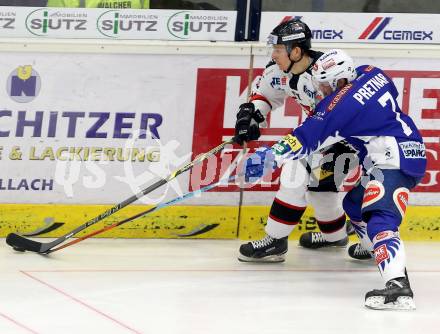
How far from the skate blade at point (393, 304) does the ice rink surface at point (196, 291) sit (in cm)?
3

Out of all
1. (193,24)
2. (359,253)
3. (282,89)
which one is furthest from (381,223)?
(193,24)

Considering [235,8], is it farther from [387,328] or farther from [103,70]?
[387,328]

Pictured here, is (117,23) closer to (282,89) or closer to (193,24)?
(193,24)

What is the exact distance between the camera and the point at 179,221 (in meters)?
6.68

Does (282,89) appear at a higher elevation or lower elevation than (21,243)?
higher

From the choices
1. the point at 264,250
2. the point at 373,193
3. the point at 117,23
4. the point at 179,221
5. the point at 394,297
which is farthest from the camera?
the point at 179,221

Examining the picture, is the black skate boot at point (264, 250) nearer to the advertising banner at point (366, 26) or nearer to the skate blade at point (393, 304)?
the skate blade at point (393, 304)

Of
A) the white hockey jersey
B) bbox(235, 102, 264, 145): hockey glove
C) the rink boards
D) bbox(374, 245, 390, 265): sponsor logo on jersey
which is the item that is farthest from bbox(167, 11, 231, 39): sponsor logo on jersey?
bbox(374, 245, 390, 265): sponsor logo on jersey

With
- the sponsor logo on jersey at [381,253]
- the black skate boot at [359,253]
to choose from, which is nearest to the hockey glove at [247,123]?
the black skate boot at [359,253]

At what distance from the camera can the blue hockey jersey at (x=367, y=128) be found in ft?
17.8

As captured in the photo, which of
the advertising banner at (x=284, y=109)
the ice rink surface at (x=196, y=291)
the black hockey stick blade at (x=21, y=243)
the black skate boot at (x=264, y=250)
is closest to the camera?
the ice rink surface at (x=196, y=291)

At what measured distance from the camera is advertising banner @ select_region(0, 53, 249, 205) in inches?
253

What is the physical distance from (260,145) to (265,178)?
192mm

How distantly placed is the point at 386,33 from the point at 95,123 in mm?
1753
